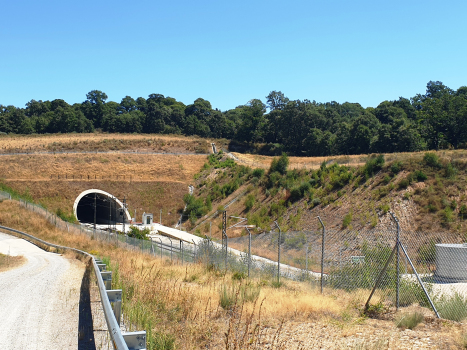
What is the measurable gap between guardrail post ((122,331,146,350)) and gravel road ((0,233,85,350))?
2.74 m

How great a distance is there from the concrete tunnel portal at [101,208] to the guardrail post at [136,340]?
51574mm

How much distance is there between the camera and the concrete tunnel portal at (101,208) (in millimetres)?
57375

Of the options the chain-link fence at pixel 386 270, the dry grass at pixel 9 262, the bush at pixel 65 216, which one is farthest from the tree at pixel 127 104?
the dry grass at pixel 9 262

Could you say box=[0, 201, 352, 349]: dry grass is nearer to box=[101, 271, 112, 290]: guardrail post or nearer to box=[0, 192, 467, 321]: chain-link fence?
box=[101, 271, 112, 290]: guardrail post

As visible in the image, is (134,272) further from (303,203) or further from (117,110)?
(117,110)

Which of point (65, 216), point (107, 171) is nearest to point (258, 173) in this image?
point (65, 216)

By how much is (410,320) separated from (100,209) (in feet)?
198

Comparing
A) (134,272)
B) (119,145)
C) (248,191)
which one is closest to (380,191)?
(248,191)

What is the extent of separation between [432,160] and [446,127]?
107 ft

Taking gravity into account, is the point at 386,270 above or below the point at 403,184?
below

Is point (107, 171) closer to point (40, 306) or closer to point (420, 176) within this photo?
point (420, 176)

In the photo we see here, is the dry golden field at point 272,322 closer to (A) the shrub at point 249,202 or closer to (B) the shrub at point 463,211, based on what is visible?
(B) the shrub at point 463,211

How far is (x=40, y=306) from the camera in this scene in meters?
11.1

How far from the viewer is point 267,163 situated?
71750mm
